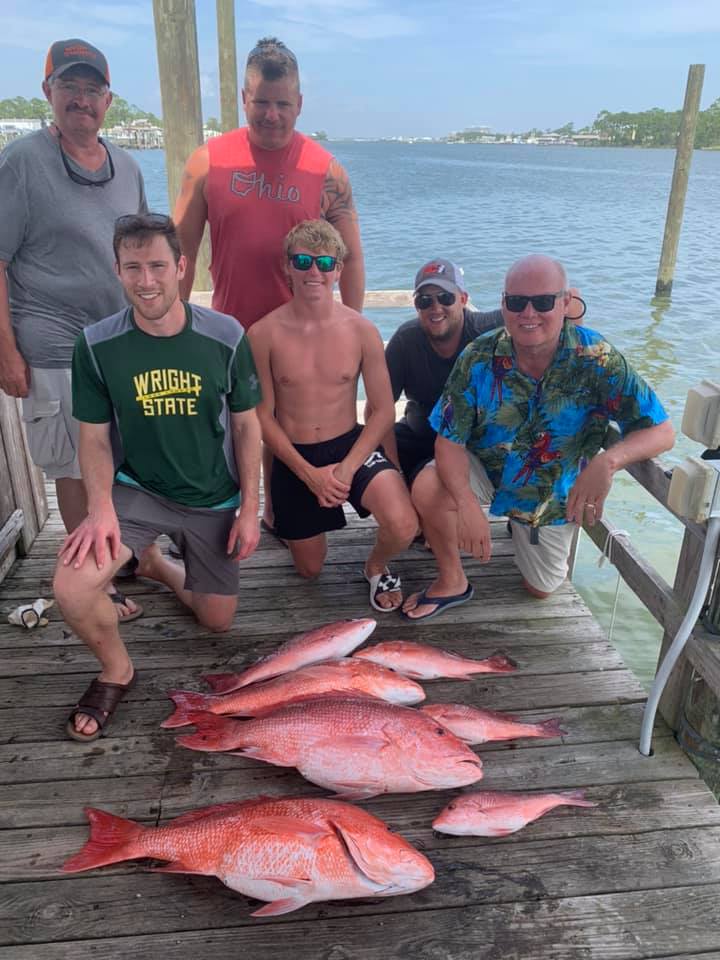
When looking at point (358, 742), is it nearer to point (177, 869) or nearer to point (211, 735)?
point (211, 735)

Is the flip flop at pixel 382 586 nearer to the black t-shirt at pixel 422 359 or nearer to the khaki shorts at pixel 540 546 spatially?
the khaki shorts at pixel 540 546

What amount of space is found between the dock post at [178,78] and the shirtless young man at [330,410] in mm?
3072

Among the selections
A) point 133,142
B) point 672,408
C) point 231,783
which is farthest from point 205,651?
point 133,142

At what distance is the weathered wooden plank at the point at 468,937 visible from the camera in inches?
77.4

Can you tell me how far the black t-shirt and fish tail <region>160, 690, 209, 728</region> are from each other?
1.78 m

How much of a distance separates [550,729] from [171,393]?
1.95 m

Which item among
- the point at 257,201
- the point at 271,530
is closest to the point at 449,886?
the point at 271,530

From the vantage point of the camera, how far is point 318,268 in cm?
326

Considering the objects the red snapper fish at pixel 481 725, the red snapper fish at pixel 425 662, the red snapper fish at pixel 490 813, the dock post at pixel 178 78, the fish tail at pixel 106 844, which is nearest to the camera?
the fish tail at pixel 106 844

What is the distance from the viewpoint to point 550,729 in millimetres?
2699

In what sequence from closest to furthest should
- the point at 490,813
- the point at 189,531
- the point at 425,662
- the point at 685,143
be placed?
the point at 490,813 < the point at 425,662 < the point at 189,531 < the point at 685,143

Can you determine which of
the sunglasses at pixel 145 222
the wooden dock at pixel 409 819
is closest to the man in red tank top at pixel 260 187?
the sunglasses at pixel 145 222

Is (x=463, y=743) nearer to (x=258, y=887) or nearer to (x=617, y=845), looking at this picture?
(x=617, y=845)

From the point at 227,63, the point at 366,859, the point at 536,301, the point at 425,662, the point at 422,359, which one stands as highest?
the point at 227,63
